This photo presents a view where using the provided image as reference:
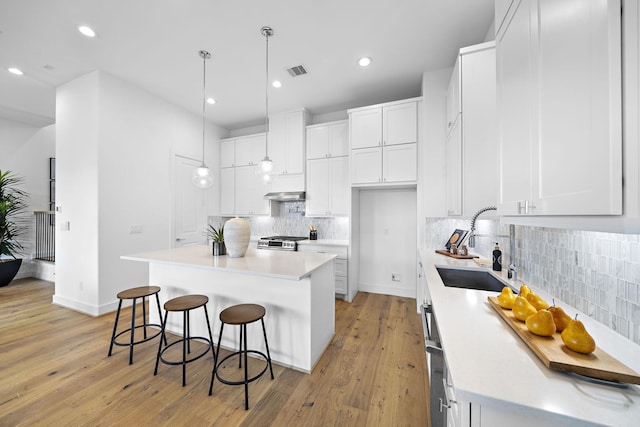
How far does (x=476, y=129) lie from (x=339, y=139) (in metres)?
2.33

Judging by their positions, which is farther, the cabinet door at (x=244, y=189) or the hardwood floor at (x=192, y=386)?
the cabinet door at (x=244, y=189)

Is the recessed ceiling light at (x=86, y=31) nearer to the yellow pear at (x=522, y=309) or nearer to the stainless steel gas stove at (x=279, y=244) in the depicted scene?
the stainless steel gas stove at (x=279, y=244)

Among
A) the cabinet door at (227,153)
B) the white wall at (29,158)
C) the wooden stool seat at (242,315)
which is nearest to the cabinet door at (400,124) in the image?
the wooden stool seat at (242,315)

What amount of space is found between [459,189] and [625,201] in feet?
5.29

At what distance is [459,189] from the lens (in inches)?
83.2

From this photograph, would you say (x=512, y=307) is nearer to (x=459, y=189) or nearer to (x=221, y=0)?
(x=459, y=189)

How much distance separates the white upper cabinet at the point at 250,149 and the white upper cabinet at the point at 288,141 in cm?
32

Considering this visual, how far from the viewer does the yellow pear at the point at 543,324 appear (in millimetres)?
868

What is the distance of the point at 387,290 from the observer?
3939 millimetres

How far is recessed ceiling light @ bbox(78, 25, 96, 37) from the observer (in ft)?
7.68

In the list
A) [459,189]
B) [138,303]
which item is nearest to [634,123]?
[459,189]

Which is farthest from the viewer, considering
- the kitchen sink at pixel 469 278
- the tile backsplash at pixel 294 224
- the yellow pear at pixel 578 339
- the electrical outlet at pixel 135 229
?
the tile backsplash at pixel 294 224

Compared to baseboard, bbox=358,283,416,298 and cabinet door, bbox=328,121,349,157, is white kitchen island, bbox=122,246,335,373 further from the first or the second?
cabinet door, bbox=328,121,349,157

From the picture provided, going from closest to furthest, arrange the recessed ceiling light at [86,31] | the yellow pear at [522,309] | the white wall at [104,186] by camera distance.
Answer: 1. the yellow pear at [522,309]
2. the recessed ceiling light at [86,31]
3. the white wall at [104,186]
